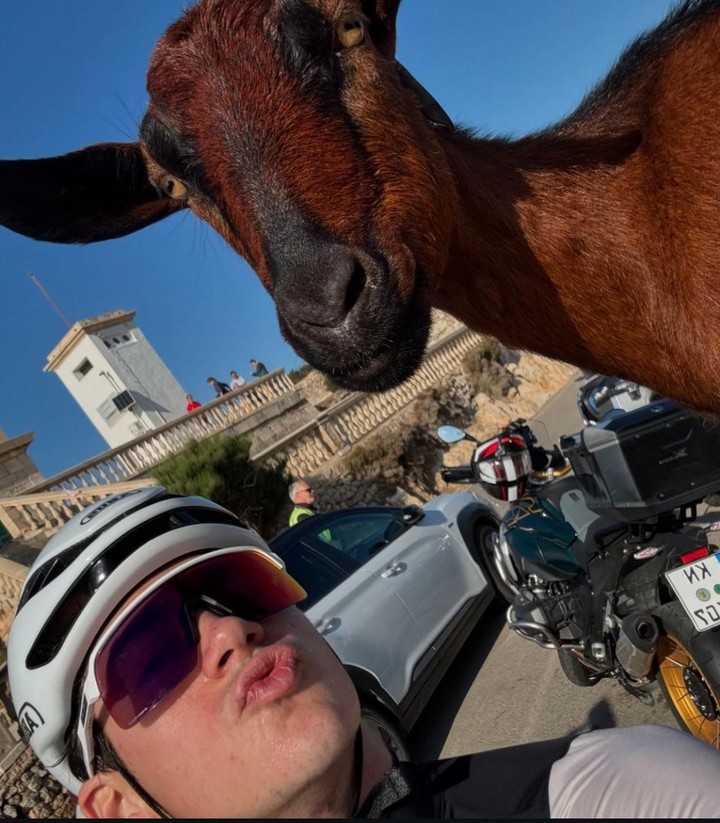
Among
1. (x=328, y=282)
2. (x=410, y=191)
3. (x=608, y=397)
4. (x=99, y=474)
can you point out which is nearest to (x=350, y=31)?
(x=410, y=191)

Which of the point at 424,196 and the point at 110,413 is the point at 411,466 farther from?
the point at 110,413

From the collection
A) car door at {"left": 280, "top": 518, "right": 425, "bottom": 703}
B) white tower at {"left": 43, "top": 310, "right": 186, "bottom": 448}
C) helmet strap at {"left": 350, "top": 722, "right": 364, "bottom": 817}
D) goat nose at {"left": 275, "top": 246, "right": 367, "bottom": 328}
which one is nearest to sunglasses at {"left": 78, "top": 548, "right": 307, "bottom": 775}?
helmet strap at {"left": 350, "top": 722, "right": 364, "bottom": 817}

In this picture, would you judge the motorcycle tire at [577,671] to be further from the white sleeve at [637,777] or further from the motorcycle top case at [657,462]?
the white sleeve at [637,777]

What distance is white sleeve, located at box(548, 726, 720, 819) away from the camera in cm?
104

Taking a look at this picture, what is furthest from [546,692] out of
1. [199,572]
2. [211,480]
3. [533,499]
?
[211,480]

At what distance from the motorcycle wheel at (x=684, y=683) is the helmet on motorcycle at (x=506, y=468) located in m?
1.41

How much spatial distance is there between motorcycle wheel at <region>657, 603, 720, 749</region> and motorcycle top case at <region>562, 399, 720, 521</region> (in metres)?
0.51

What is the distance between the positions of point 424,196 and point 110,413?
33.9 m

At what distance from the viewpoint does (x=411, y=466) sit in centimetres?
1448

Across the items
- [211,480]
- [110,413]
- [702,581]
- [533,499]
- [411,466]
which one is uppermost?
[110,413]

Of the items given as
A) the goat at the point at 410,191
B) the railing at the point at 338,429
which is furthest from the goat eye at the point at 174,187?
the railing at the point at 338,429

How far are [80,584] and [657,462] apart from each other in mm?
2633

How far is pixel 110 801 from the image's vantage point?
1.39 metres

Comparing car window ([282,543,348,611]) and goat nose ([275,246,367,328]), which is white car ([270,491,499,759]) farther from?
goat nose ([275,246,367,328])
